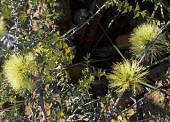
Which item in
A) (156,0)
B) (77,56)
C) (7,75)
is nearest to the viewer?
(7,75)

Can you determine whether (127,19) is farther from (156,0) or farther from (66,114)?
(66,114)

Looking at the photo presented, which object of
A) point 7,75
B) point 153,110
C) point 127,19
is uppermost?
point 127,19

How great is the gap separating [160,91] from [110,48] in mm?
525

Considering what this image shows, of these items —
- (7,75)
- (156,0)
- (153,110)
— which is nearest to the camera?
(7,75)

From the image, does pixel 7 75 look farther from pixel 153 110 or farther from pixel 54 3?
pixel 153 110

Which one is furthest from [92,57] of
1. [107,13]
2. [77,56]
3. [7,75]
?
[7,75]

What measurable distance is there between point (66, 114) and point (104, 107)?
0.22 m

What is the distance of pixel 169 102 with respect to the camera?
2174 millimetres

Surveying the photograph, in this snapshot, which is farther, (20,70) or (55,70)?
(55,70)

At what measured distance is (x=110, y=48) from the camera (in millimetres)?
2557

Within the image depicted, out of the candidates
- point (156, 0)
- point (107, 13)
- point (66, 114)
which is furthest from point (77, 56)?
point (156, 0)

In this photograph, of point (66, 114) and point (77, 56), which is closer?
point (66, 114)

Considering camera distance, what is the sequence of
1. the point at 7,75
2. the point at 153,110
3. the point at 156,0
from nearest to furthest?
the point at 7,75 < the point at 156,0 < the point at 153,110

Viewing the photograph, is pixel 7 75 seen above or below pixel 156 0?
below
